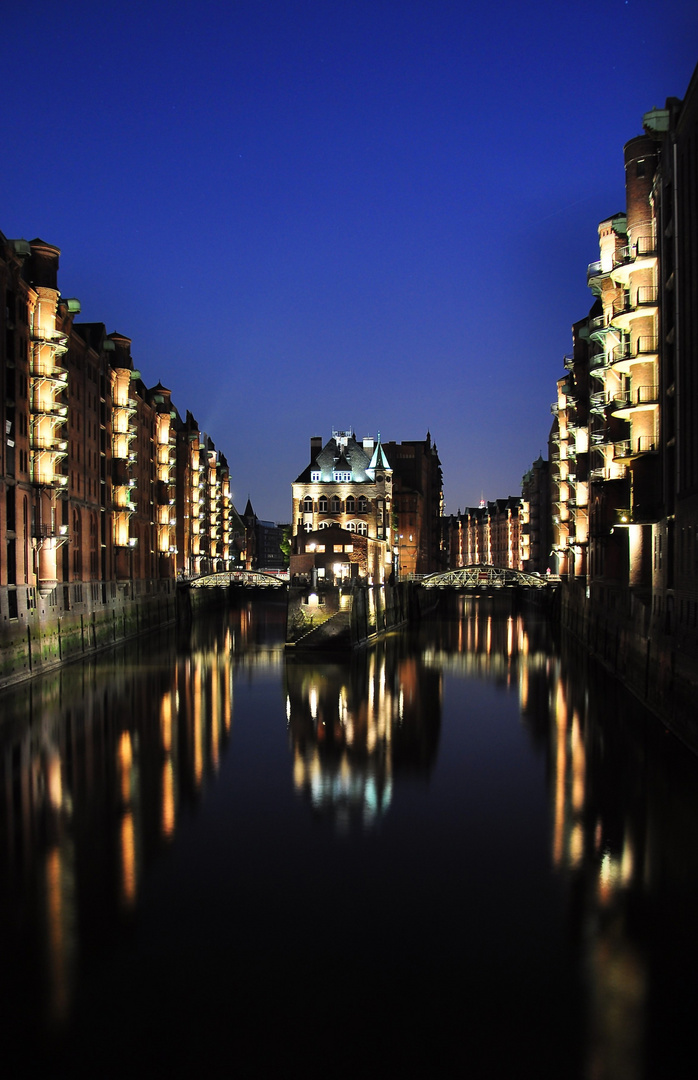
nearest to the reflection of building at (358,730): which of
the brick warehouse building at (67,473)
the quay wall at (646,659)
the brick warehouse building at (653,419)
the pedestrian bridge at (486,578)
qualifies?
the quay wall at (646,659)

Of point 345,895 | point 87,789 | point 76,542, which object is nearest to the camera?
point 345,895

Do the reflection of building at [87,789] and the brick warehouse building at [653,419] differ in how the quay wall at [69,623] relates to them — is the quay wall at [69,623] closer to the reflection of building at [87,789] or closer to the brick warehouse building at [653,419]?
the reflection of building at [87,789]

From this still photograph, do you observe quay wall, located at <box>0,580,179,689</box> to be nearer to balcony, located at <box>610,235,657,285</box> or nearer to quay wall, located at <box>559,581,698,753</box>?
quay wall, located at <box>559,581,698,753</box>

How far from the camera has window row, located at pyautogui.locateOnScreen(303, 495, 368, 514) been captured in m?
97.9

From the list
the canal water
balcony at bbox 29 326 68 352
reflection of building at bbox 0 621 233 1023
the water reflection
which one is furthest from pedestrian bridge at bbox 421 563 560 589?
the canal water

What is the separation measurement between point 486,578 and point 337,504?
18.1 m

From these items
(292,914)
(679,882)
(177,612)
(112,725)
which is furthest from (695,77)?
(177,612)

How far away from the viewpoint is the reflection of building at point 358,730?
25.5 meters

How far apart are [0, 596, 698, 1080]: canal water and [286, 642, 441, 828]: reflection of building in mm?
189

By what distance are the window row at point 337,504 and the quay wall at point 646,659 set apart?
40.3 meters

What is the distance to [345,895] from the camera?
17.7 meters

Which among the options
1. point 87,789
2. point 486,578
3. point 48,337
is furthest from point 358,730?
point 486,578

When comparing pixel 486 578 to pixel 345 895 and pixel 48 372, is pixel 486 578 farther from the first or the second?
pixel 345 895

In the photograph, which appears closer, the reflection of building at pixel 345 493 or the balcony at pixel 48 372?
the balcony at pixel 48 372
